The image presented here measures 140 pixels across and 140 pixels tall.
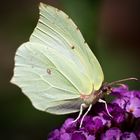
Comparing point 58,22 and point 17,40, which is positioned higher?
point 58,22

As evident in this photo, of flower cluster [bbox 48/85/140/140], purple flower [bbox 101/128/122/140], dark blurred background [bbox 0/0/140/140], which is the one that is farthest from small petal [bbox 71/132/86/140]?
dark blurred background [bbox 0/0/140/140]

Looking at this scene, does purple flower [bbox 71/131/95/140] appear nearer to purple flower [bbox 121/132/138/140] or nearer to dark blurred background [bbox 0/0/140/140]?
purple flower [bbox 121/132/138/140]

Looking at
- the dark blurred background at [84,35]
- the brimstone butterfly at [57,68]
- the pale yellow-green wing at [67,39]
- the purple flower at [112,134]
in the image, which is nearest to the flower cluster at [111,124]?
the purple flower at [112,134]

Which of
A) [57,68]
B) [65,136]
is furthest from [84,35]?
[65,136]

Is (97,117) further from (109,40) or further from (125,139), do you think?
(109,40)

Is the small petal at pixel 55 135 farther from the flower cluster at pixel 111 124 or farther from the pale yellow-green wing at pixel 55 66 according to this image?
the pale yellow-green wing at pixel 55 66

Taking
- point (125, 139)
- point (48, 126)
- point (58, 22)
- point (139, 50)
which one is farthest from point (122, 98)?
point (139, 50)
